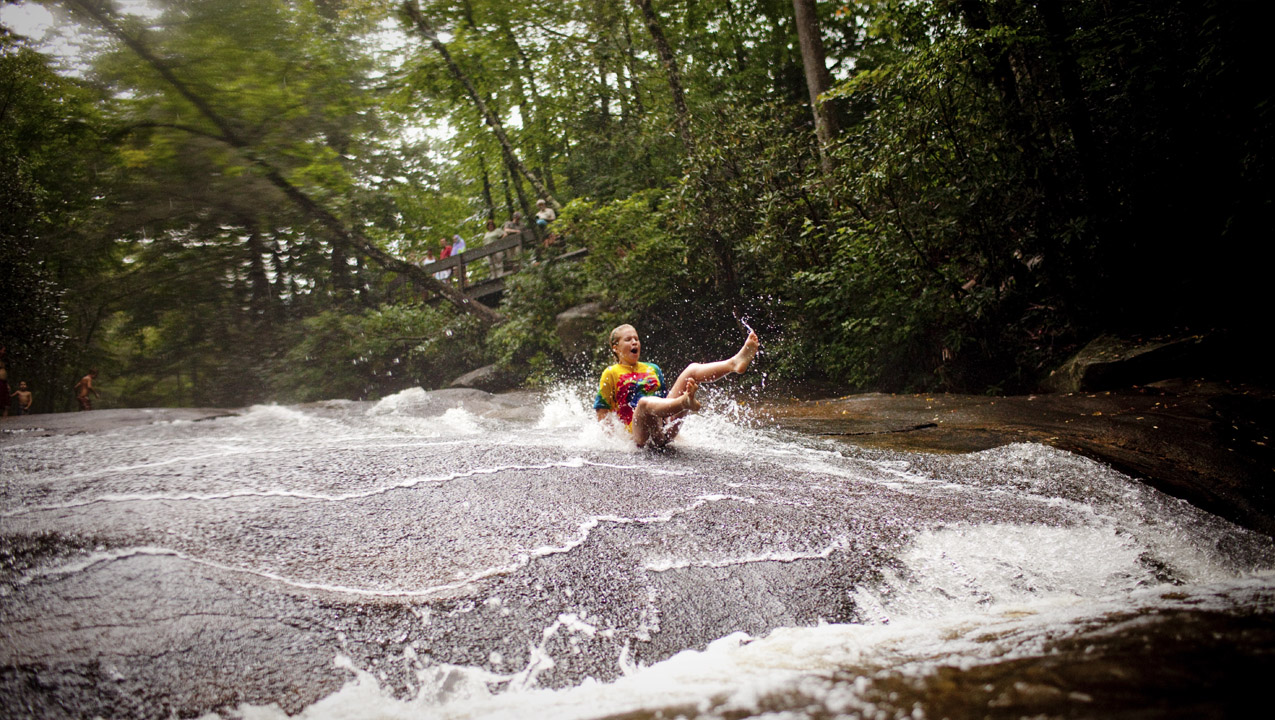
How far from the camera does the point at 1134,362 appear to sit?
623 centimetres

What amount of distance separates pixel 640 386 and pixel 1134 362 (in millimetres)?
5212

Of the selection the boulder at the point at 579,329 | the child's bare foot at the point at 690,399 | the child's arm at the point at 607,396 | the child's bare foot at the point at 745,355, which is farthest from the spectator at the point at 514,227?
the child's bare foot at the point at 690,399

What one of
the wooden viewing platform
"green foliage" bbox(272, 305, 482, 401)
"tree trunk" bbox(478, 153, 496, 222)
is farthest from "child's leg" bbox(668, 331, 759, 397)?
"tree trunk" bbox(478, 153, 496, 222)

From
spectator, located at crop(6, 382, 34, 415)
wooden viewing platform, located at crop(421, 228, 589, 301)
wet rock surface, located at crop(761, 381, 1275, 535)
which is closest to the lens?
wet rock surface, located at crop(761, 381, 1275, 535)

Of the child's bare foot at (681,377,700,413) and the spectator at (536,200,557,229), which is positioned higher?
the spectator at (536,200,557,229)

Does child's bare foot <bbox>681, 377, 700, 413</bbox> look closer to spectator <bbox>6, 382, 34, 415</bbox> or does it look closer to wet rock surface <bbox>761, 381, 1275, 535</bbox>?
wet rock surface <bbox>761, 381, 1275, 535</bbox>

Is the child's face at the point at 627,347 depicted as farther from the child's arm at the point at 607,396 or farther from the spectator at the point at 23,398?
the spectator at the point at 23,398

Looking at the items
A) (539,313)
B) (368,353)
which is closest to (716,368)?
(539,313)

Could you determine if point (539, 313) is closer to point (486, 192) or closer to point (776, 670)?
point (486, 192)

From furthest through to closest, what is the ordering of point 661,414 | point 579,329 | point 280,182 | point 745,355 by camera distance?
point 280,182
point 579,329
point 745,355
point 661,414

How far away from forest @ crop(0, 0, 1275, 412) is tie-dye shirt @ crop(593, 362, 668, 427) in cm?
459

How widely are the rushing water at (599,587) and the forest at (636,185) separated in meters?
4.08

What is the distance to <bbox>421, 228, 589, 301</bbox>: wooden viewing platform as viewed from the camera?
708 inches

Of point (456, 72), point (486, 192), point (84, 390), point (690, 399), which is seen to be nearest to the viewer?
point (690, 399)
